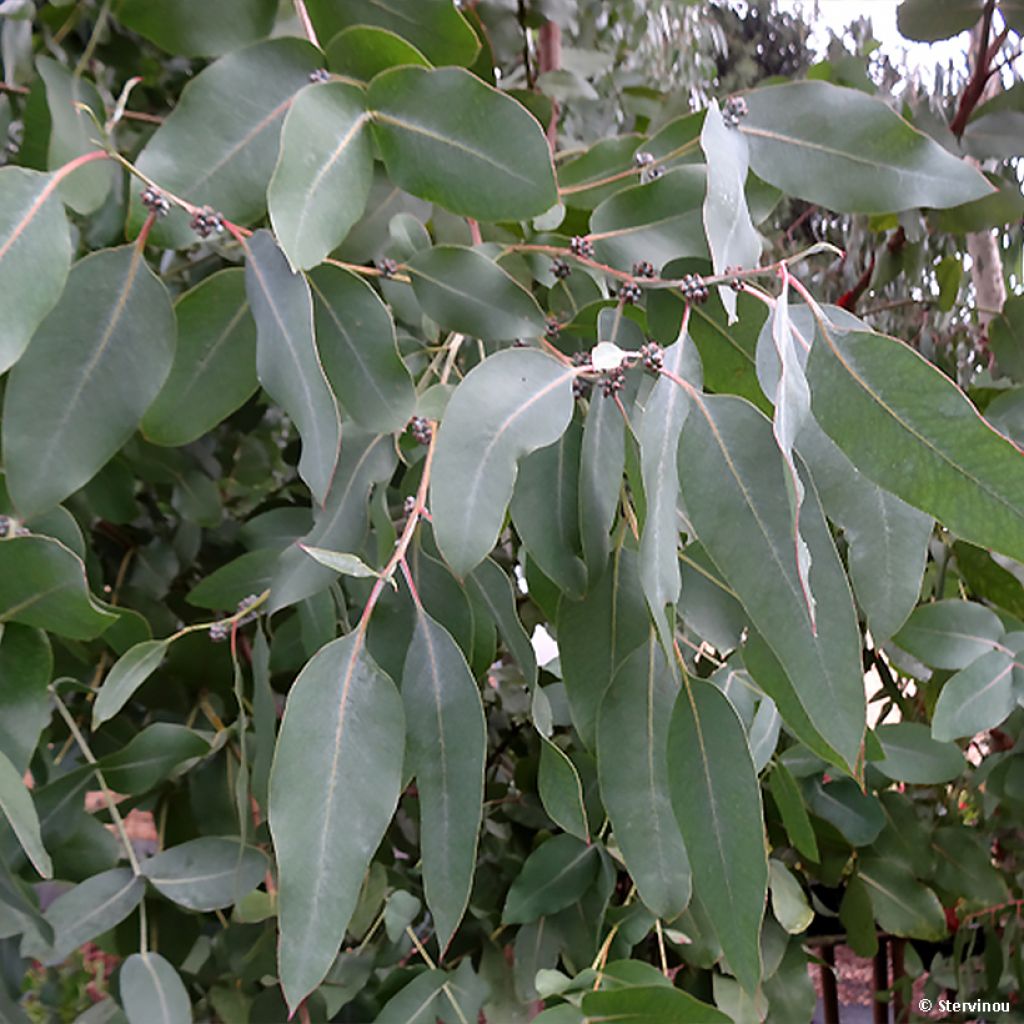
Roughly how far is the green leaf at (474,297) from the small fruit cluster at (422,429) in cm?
4

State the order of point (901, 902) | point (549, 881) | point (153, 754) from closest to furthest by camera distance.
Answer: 1. point (153, 754)
2. point (549, 881)
3. point (901, 902)

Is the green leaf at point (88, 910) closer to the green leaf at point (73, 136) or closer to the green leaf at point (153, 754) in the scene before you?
the green leaf at point (153, 754)

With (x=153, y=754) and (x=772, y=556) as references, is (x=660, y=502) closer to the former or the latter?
(x=772, y=556)

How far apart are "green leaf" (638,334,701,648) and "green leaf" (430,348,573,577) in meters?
0.04

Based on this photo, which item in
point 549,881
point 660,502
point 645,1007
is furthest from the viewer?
point 549,881

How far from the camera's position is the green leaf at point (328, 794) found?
0.27 m

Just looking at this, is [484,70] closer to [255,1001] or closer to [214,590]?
[214,590]

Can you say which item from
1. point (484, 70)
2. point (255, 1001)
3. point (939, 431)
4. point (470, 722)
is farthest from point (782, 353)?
point (255, 1001)

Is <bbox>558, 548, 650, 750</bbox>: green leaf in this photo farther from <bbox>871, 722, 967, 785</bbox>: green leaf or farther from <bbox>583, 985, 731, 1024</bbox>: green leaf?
<bbox>871, 722, 967, 785</bbox>: green leaf

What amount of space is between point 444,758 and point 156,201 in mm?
207

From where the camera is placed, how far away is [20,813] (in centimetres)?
31

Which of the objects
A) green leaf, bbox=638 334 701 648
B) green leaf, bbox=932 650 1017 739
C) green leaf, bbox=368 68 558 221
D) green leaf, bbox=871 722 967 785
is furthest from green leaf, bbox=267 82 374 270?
green leaf, bbox=871 722 967 785

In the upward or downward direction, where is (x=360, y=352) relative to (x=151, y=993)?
upward

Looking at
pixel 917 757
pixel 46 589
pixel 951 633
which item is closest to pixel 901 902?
pixel 917 757
